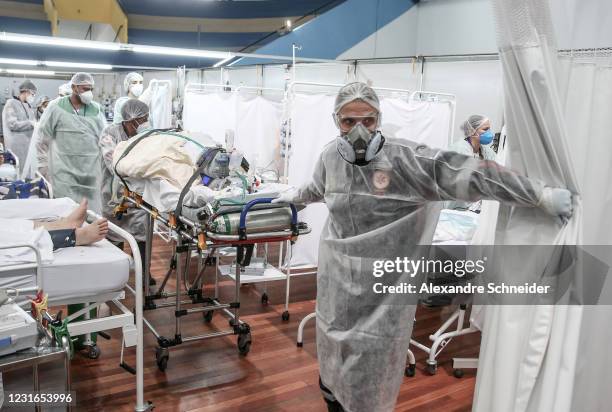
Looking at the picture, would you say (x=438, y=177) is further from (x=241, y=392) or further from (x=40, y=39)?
(x=40, y=39)

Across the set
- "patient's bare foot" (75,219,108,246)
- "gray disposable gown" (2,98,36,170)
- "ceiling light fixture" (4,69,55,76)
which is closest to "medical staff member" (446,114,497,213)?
"patient's bare foot" (75,219,108,246)

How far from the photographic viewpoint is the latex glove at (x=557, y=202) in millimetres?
1447

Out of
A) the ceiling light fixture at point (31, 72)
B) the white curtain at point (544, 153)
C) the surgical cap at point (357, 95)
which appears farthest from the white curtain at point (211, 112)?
the ceiling light fixture at point (31, 72)

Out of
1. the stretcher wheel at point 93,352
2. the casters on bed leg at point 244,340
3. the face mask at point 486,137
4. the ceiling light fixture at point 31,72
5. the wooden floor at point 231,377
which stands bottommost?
the wooden floor at point 231,377

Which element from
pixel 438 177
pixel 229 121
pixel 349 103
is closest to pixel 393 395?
pixel 438 177

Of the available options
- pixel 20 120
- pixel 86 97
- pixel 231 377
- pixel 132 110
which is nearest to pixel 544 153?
pixel 231 377

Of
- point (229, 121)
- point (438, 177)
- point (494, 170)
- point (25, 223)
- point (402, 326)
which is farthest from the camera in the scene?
point (229, 121)

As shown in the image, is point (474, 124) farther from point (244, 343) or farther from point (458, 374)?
point (244, 343)

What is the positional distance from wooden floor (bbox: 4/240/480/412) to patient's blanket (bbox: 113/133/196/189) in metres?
1.09

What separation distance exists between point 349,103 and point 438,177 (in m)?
0.44

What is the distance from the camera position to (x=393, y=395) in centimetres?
193

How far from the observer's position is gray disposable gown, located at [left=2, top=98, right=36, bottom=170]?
6802mm

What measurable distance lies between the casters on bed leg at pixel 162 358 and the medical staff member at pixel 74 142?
1.78 m

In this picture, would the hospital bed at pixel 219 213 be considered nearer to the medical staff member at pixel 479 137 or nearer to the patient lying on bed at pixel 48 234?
the patient lying on bed at pixel 48 234
